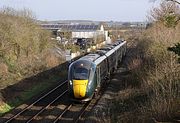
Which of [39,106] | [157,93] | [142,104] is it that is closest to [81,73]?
[39,106]

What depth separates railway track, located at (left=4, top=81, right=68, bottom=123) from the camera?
64.7 ft

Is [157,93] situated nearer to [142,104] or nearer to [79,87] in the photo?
[142,104]

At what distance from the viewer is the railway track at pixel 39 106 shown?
777 inches

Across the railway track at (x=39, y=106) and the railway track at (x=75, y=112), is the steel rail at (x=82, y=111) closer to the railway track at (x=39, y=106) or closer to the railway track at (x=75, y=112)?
the railway track at (x=75, y=112)

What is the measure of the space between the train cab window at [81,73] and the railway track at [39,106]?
2.31 meters

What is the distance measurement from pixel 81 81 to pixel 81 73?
1.79 feet

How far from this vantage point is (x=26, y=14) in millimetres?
46375

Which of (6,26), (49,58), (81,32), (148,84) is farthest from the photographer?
(81,32)

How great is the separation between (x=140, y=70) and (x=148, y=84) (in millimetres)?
7303

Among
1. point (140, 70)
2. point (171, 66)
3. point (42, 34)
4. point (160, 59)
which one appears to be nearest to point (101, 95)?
point (140, 70)

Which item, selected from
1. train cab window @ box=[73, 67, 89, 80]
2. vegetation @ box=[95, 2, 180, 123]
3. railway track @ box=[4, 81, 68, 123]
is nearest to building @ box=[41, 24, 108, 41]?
railway track @ box=[4, 81, 68, 123]

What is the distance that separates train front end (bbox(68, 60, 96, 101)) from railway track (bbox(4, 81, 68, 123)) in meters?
1.73

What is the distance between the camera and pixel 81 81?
23.1m

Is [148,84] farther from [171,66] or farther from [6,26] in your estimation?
[6,26]
